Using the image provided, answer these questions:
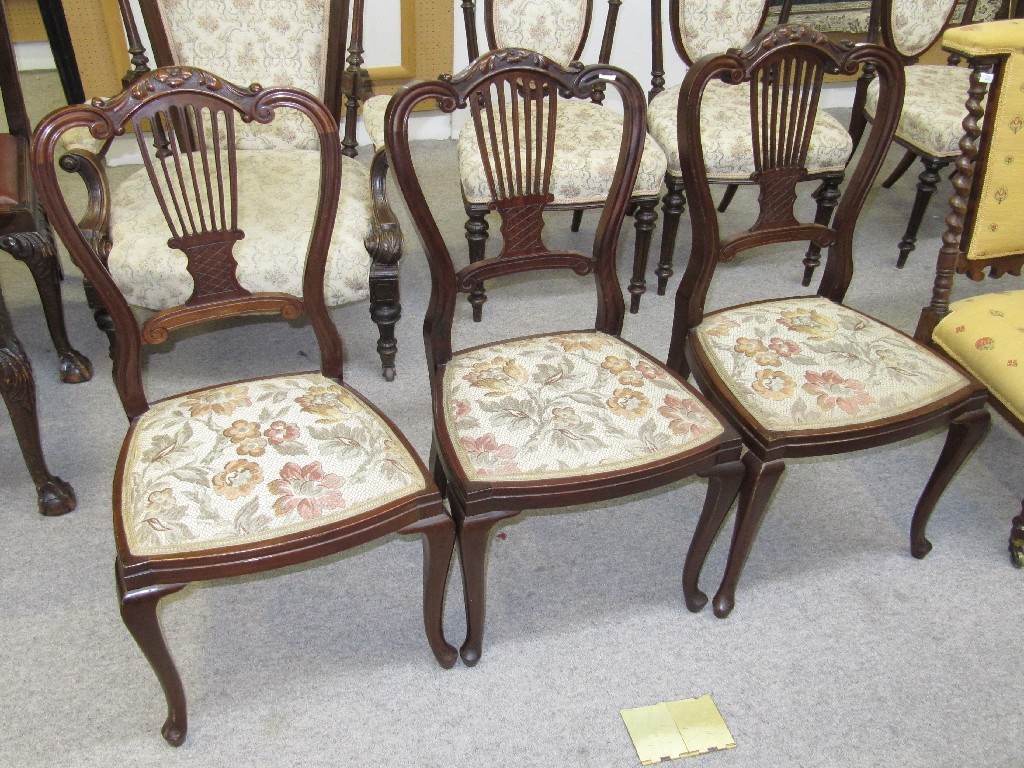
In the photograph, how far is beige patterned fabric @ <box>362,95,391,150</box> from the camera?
2.02m

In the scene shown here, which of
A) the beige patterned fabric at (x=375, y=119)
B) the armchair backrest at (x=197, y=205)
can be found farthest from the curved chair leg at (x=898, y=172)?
the armchair backrest at (x=197, y=205)

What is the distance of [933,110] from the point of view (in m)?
2.56

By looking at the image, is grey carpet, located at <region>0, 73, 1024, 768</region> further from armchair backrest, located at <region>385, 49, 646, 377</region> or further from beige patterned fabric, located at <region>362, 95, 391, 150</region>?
beige patterned fabric, located at <region>362, 95, 391, 150</region>

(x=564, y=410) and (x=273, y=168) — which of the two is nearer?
(x=564, y=410)

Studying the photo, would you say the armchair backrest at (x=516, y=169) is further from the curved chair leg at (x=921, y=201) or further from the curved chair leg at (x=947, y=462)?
the curved chair leg at (x=921, y=201)

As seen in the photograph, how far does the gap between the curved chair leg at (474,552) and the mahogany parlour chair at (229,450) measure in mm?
26

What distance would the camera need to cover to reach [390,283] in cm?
199

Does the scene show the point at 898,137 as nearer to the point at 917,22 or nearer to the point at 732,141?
the point at 917,22

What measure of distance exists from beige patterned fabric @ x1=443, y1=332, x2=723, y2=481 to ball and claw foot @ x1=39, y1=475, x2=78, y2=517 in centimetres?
90

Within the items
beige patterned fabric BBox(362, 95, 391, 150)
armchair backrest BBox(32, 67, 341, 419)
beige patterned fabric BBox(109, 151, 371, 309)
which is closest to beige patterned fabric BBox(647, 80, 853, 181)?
beige patterned fabric BBox(362, 95, 391, 150)

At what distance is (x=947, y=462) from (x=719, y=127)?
1139mm

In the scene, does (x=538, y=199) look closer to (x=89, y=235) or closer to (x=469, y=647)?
(x=469, y=647)

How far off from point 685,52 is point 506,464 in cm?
177

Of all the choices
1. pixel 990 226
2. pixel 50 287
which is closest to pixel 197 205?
Result: pixel 50 287
